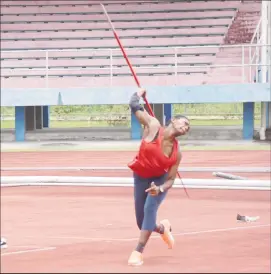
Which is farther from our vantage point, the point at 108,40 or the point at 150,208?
the point at 108,40

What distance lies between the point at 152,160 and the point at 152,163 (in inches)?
1.2

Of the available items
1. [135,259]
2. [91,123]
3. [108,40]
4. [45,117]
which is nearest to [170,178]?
[135,259]

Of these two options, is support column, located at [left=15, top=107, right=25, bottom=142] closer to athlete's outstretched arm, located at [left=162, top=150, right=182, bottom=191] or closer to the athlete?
the athlete

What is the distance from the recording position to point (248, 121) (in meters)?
26.7

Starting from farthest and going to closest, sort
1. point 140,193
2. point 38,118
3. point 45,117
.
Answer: point 45,117, point 38,118, point 140,193

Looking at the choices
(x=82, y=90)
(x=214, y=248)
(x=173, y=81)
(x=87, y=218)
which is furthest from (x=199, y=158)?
(x=214, y=248)

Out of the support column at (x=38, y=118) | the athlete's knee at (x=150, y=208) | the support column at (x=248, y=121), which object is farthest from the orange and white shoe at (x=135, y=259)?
the support column at (x=38, y=118)

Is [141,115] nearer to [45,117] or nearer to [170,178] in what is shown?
[170,178]

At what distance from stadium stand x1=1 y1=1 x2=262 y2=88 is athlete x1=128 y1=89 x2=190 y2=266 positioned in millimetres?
20967

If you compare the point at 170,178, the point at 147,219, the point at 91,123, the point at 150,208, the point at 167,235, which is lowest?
the point at 91,123

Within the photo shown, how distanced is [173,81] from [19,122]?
558 cm

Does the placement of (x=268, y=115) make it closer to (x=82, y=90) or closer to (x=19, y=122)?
A: (x=82, y=90)

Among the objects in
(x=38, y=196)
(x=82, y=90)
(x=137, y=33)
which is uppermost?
(x=137, y=33)

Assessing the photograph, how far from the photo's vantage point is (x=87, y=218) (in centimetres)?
1104
